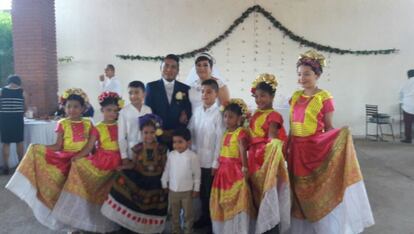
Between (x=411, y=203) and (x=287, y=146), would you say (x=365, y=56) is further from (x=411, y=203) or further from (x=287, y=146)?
(x=287, y=146)

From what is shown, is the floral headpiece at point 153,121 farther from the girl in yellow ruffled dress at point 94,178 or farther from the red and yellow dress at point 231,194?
the red and yellow dress at point 231,194

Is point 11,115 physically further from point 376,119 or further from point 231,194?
point 376,119

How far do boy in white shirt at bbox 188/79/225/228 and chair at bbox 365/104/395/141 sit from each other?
22.4 ft

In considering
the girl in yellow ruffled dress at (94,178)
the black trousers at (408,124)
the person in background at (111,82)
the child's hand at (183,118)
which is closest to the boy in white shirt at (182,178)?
the child's hand at (183,118)

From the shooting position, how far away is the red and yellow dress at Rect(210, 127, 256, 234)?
9.76 feet

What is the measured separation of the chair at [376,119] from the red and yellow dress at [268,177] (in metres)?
6.78

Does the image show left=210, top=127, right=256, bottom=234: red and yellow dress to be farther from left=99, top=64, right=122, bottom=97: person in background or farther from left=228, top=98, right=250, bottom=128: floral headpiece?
left=99, top=64, right=122, bottom=97: person in background

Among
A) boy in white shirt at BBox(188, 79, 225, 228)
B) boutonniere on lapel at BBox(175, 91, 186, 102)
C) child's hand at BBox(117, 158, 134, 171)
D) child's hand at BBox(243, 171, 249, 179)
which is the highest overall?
boutonniere on lapel at BBox(175, 91, 186, 102)

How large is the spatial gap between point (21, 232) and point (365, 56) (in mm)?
8667

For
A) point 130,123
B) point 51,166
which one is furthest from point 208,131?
point 51,166

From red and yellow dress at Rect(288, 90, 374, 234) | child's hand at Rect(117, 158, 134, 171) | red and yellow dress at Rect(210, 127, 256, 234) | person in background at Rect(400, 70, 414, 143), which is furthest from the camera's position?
person in background at Rect(400, 70, 414, 143)

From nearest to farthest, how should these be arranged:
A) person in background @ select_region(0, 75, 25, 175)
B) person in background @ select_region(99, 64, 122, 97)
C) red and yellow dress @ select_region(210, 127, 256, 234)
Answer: red and yellow dress @ select_region(210, 127, 256, 234) < person in background @ select_region(0, 75, 25, 175) < person in background @ select_region(99, 64, 122, 97)

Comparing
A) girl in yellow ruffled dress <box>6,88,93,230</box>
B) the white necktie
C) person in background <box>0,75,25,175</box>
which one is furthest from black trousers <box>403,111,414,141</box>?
person in background <box>0,75,25,175</box>

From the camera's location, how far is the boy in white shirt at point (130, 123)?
3371 millimetres
